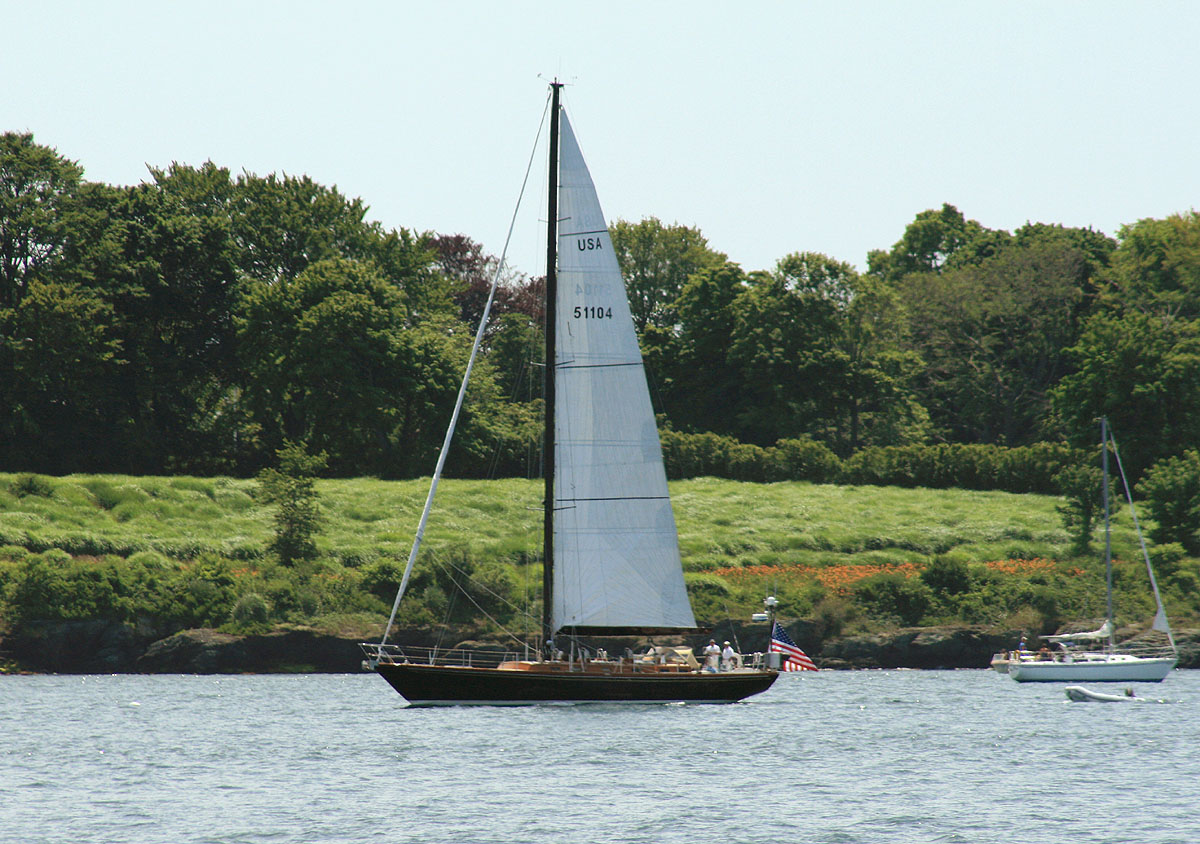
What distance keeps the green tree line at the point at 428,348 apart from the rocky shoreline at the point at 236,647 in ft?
79.3

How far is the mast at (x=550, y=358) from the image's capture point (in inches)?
1679

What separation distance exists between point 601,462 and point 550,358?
3402 mm

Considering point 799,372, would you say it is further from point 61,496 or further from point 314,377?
point 61,496

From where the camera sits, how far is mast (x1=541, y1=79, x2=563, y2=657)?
4266cm

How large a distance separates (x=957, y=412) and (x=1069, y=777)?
8657 cm

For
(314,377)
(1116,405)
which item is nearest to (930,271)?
Answer: (1116,405)

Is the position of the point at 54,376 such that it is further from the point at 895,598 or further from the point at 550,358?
the point at 550,358

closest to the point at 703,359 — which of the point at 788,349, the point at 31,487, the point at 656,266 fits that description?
the point at 788,349

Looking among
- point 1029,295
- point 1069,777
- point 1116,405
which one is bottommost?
point 1069,777

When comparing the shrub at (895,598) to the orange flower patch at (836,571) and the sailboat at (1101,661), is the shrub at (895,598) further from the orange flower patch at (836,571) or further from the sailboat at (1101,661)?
the sailboat at (1101,661)

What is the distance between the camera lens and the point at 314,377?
9106 cm

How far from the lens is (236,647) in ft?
204

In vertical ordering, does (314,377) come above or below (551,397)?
above

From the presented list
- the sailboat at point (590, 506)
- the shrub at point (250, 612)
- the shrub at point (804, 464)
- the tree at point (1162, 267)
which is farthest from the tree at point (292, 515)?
the tree at point (1162, 267)
